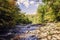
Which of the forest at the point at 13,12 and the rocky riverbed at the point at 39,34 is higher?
the forest at the point at 13,12

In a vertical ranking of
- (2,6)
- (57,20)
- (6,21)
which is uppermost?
(2,6)

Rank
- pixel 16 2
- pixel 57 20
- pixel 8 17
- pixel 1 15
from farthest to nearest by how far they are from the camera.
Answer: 1. pixel 57 20
2. pixel 16 2
3. pixel 8 17
4. pixel 1 15

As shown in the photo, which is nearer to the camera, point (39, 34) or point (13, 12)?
point (39, 34)

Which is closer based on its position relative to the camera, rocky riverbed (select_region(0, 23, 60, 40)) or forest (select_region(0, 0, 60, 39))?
rocky riverbed (select_region(0, 23, 60, 40))

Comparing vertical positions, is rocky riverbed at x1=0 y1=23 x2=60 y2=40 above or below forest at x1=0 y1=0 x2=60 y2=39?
below

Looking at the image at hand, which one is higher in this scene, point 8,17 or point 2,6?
point 2,6

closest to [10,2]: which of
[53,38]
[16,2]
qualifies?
[16,2]

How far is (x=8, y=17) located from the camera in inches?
222

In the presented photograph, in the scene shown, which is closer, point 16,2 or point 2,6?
point 2,6

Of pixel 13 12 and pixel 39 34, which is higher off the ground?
pixel 13 12

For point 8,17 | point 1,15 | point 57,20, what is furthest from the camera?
point 57,20

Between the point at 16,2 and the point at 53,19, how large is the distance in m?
2.42

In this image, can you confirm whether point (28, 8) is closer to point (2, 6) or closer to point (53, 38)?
point (2, 6)

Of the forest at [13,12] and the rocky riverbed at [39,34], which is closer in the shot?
the rocky riverbed at [39,34]
